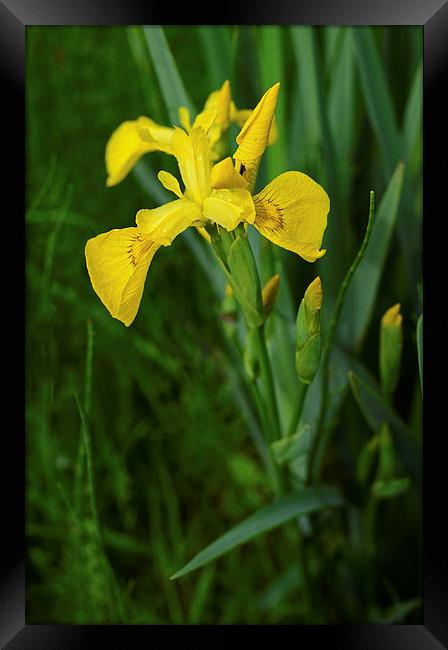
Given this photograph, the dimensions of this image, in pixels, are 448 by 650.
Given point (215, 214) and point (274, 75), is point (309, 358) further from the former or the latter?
point (274, 75)

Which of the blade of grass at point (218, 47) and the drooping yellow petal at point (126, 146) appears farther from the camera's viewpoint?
the blade of grass at point (218, 47)

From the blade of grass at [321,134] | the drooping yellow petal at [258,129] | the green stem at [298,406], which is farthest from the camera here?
the blade of grass at [321,134]

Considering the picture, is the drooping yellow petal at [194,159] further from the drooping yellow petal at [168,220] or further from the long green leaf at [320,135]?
the long green leaf at [320,135]

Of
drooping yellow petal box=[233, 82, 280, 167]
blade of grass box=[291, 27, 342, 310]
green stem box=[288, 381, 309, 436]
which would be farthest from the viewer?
blade of grass box=[291, 27, 342, 310]

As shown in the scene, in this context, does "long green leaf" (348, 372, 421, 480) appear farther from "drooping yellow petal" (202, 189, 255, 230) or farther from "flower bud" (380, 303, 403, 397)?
"drooping yellow petal" (202, 189, 255, 230)

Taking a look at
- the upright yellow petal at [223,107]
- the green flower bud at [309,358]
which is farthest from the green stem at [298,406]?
the upright yellow petal at [223,107]

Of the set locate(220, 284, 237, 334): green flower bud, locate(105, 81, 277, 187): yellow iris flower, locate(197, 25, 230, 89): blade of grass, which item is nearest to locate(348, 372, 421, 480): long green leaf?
locate(220, 284, 237, 334): green flower bud
